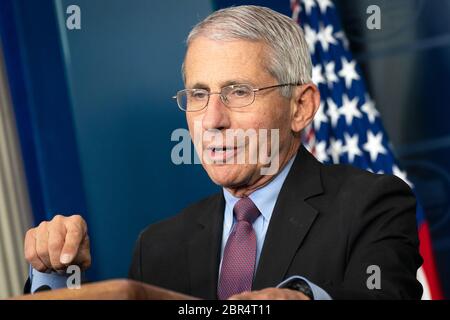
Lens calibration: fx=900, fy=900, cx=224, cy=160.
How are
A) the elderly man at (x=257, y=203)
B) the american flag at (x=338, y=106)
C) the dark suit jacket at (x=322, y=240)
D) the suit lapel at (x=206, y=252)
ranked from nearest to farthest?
the dark suit jacket at (x=322, y=240) → the elderly man at (x=257, y=203) → the suit lapel at (x=206, y=252) → the american flag at (x=338, y=106)

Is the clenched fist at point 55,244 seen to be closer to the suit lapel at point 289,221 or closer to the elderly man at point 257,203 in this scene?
the elderly man at point 257,203

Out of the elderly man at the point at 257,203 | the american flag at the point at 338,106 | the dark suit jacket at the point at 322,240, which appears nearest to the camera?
the dark suit jacket at the point at 322,240

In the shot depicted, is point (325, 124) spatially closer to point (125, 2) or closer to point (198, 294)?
Result: point (125, 2)

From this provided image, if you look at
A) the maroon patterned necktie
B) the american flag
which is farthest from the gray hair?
the american flag

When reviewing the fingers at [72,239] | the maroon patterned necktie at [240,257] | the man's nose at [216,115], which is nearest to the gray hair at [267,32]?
the man's nose at [216,115]

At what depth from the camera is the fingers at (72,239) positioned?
7.63ft

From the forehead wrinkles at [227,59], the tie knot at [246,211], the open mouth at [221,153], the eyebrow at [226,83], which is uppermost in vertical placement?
the forehead wrinkles at [227,59]

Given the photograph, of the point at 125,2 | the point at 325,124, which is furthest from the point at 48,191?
the point at 325,124

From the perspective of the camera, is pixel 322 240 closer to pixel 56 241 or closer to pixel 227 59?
pixel 227 59

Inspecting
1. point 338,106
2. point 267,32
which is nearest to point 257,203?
point 267,32

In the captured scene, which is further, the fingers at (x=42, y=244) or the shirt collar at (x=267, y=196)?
the shirt collar at (x=267, y=196)

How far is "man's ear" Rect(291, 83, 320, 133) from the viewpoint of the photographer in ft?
8.95
